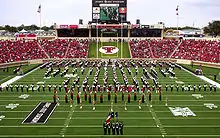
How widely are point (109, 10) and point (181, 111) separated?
35.1 metres

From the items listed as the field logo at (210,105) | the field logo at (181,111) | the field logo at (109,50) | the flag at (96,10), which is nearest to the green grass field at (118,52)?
the field logo at (109,50)

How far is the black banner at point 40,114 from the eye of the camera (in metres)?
15.2

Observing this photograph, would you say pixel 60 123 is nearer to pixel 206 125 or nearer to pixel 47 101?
pixel 47 101

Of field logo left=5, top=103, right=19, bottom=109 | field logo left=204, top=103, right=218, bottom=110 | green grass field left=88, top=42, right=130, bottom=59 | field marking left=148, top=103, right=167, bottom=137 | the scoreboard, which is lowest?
field marking left=148, top=103, right=167, bottom=137

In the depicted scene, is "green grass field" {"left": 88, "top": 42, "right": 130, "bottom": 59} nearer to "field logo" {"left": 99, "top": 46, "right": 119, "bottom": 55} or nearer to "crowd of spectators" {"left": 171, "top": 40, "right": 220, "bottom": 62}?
"field logo" {"left": 99, "top": 46, "right": 119, "bottom": 55}

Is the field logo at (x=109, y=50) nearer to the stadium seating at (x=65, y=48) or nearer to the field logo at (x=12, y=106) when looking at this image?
the stadium seating at (x=65, y=48)

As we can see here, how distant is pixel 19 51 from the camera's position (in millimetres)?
42656

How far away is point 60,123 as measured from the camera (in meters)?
14.9

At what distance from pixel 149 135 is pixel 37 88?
39.2 feet

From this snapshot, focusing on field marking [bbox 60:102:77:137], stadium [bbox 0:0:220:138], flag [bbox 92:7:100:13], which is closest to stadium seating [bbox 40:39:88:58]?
stadium [bbox 0:0:220:138]

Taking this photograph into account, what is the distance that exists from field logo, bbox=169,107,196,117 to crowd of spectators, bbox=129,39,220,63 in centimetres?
2246

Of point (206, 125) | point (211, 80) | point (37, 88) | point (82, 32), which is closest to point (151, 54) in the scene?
point (82, 32)

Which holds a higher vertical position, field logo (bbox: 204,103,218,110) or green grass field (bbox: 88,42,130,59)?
green grass field (bbox: 88,42,130,59)

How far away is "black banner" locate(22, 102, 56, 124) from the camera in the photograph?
15242 mm
